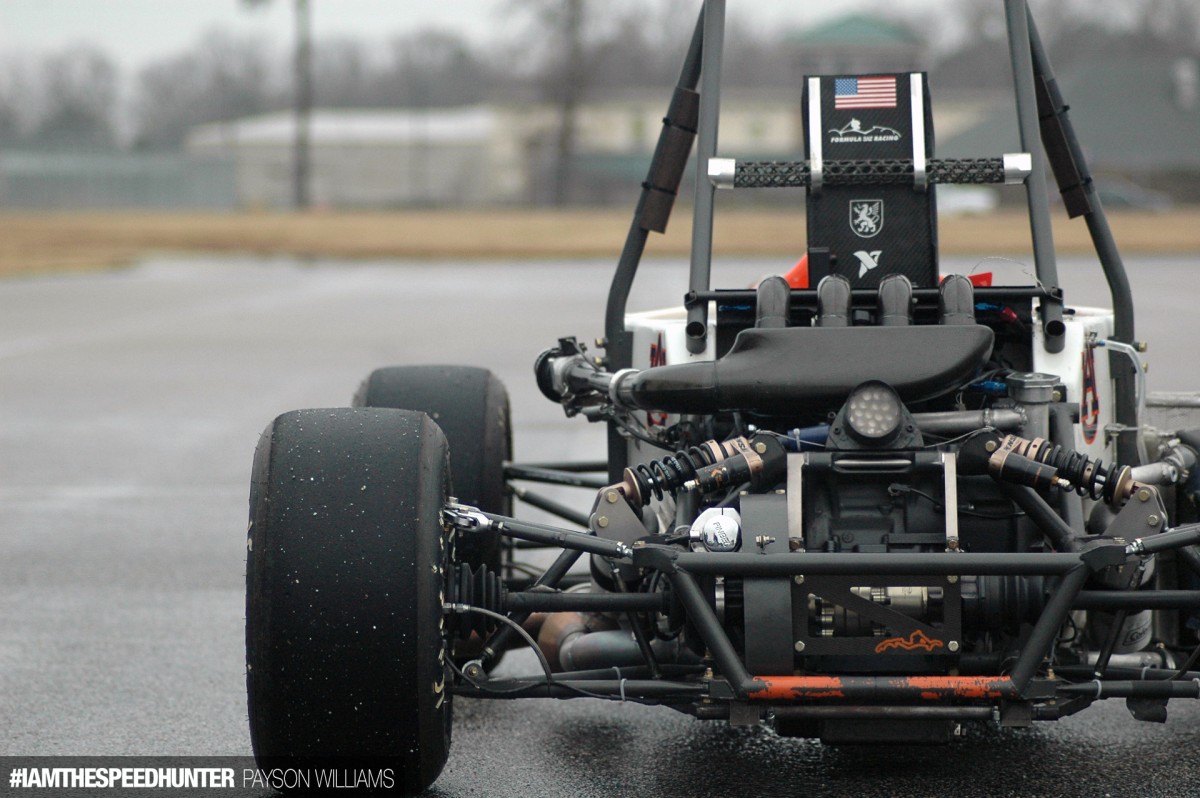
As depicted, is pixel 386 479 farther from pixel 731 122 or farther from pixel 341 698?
pixel 731 122

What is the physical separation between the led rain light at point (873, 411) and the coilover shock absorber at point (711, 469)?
0.20 meters

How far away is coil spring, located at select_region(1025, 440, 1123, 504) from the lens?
3908mm

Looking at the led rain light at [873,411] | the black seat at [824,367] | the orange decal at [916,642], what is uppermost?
the black seat at [824,367]

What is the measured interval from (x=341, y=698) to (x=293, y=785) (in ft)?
0.95

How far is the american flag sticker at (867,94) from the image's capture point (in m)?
4.75

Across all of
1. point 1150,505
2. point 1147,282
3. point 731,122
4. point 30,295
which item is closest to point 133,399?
point 1150,505

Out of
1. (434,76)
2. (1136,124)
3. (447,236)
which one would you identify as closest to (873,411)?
(447,236)

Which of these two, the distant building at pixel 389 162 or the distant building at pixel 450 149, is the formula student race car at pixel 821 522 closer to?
the distant building at pixel 450 149

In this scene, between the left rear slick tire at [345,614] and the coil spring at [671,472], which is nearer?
the left rear slick tire at [345,614]

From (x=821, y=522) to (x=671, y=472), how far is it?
1.21 feet

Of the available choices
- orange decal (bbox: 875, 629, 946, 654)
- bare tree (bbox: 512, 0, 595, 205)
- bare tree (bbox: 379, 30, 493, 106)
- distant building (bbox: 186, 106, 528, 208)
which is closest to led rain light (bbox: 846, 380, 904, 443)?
orange decal (bbox: 875, 629, 946, 654)

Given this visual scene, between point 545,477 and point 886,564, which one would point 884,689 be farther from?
point 545,477

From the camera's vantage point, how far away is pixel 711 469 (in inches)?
156

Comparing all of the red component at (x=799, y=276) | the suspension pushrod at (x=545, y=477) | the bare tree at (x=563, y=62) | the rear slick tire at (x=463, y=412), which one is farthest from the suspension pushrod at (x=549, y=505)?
the bare tree at (x=563, y=62)
